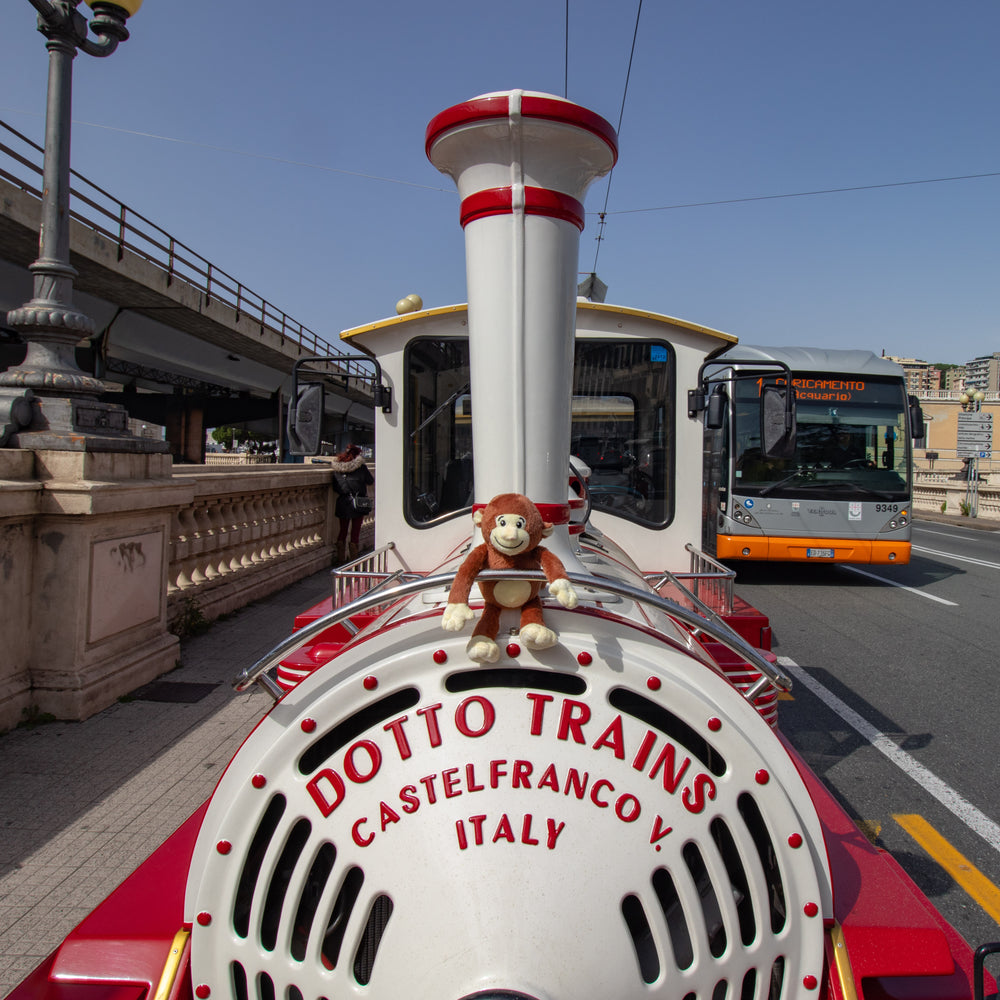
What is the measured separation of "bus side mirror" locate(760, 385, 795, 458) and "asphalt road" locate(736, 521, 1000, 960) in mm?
1786

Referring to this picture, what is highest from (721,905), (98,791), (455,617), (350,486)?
(350,486)

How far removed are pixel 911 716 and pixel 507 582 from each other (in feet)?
16.4

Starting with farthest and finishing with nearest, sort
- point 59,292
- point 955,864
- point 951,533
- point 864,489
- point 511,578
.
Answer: point 951,533 < point 864,489 < point 59,292 < point 955,864 < point 511,578

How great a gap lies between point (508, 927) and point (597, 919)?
174mm

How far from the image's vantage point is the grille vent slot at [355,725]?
1627 millimetres

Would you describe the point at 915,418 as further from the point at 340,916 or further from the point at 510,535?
the point at 340,916

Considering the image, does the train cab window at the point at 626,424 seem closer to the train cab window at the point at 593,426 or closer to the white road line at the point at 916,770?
the train cab window at the point at 593,426

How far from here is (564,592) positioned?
154 centimetres

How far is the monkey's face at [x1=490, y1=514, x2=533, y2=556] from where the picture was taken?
5.43 feet

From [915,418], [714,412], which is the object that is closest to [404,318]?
[714,412]

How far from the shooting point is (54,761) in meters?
4.10

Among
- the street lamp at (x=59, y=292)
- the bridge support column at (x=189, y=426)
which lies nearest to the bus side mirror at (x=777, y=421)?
the street lamp at (x=59, y=292)

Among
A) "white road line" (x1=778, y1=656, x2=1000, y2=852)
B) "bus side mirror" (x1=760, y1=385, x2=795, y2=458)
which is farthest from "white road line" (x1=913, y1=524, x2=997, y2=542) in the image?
"bus side mirror" (x1=760, y1=385, x2=795, y2=458)

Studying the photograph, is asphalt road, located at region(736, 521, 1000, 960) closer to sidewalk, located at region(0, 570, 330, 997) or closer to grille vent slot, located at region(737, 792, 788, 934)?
grille vent slot, located at region(737, 792, 788, 934)
